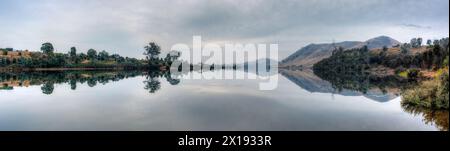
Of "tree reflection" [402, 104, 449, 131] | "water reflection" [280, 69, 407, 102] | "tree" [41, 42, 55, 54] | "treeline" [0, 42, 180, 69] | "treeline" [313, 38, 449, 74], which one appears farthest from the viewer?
"tree" [41, 42, 55, 54]

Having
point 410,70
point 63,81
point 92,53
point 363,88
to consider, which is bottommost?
point 363,88

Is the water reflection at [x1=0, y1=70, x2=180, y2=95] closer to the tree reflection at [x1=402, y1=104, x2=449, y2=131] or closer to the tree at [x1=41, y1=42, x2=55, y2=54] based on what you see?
the tree reflection at [x1=402, y1=104, x2=449, y2=131]

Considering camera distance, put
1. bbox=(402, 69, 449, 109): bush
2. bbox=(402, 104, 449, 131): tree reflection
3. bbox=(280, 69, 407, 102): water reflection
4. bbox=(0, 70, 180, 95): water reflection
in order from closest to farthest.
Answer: bbox=(402, 104, 449, 131): tree reflection < bbox=(402, 69, 449, 109): bush < bbox=(280, 69, 407, 102): water reflection < bbox=(0, 70, 180, 95): water reflection

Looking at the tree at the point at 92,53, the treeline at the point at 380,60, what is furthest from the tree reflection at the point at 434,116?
the tree at the point at 92,53

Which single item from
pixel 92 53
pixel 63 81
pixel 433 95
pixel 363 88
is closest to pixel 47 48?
pixel 92 53

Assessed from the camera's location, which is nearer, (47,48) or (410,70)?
(410,70)

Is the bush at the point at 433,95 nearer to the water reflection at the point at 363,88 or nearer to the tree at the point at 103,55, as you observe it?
the water reflection at the point at 363,88

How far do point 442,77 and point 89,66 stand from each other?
13723 cm

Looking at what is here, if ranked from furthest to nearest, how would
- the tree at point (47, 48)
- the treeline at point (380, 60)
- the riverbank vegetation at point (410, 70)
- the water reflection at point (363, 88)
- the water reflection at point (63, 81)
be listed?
the tree at point (47, 48) → the treeline at point (380, 60) → the water reflection at point (63, 81) → the water reflection at point (363, 88) → the riverbank vegetation at point (410, 70)

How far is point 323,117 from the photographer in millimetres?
19000

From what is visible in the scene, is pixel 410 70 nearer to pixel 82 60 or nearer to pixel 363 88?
pixel 363 88

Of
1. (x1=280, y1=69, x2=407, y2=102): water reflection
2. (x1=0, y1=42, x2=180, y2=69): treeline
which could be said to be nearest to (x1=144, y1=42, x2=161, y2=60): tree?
(x1=0, y1=42, x2=180, y2=69): treeline
